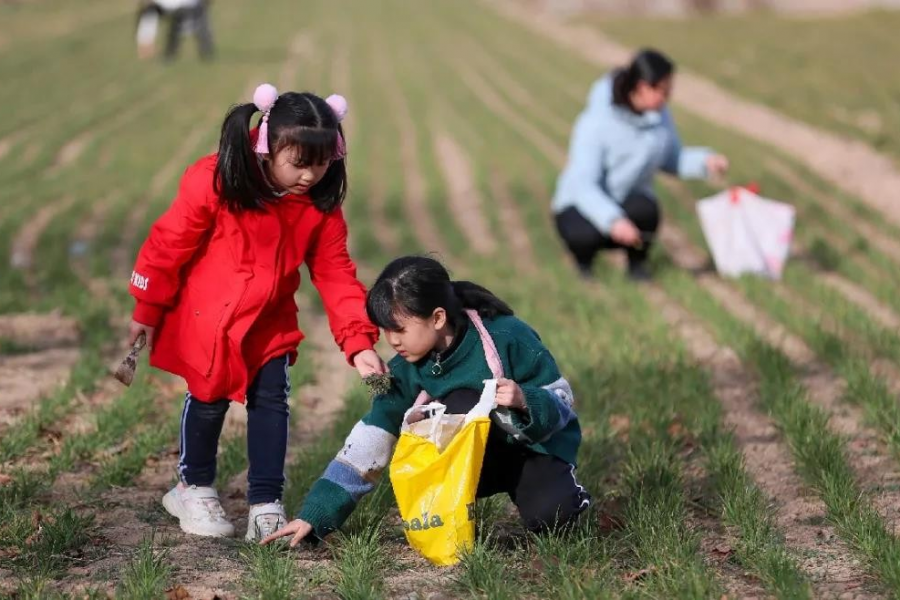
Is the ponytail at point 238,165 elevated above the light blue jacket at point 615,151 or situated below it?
above

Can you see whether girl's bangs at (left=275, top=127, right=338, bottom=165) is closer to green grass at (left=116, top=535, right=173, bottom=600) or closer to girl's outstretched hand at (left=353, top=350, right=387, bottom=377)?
girl's outstretched hand at (left=353, top=350, right=387, bottom=377)

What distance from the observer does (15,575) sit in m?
3.73

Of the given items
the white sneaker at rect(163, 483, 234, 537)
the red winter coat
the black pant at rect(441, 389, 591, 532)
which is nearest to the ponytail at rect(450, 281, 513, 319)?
the black pant at rect(441, 389, 591, 532)

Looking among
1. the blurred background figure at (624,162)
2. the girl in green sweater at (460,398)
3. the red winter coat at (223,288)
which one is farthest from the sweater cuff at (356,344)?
the blurred background figure at (624,162)

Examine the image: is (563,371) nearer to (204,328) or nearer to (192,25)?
(204,328)

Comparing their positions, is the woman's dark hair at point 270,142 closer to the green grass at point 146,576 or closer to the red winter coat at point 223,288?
the red winter coat at point 223,288

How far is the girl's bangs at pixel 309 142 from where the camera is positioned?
159 inches

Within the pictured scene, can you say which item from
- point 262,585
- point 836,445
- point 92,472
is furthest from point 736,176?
point 262,585

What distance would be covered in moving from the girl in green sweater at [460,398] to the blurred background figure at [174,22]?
1946 centimetres

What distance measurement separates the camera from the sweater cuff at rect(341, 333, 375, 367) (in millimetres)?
4269

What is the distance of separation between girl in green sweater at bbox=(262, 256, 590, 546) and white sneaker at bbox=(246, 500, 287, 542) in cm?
17

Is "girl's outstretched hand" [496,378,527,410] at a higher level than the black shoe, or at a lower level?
higher

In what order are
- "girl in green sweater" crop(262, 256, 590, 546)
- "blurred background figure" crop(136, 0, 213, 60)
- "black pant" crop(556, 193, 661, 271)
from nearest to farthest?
"girl in green sweater" crop(262, 256, 590, 546) < "black pant" crop(556, 193, 661, 271) < "blurred background figure" crop(136, 0, 213, 60)

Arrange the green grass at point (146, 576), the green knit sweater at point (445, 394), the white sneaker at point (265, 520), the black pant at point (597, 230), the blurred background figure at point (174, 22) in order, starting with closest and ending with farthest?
the green grass at point (146, 576) < the green knit sweater at point (445, 394) < the white sneaker at point (265, 520) < the black pant at point (597, 230) < the blurred background figure at point (174, 22)
